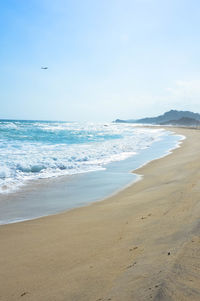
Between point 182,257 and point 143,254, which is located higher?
point 182,257

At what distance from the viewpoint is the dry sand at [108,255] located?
2.17 m

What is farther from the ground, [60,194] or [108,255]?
[108,255]

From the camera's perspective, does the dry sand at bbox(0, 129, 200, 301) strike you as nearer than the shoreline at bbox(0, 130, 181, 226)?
Yes

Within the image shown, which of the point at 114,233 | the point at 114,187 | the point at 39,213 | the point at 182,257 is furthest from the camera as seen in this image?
the point at 114,187

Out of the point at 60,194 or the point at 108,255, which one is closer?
the point at 108,255

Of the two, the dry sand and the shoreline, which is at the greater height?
the dry sand

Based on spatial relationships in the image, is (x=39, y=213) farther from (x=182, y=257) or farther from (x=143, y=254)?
(x=182, y=257)

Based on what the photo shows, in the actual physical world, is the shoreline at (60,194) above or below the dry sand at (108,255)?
below

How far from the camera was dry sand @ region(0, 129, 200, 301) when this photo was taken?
217cm

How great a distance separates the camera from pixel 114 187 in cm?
778

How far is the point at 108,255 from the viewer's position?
3023 millimetres

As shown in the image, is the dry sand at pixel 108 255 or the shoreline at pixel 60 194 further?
the shoreline at pixel 60 194

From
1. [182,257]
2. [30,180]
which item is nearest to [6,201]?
[30,180]

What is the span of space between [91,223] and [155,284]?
8.21ft
